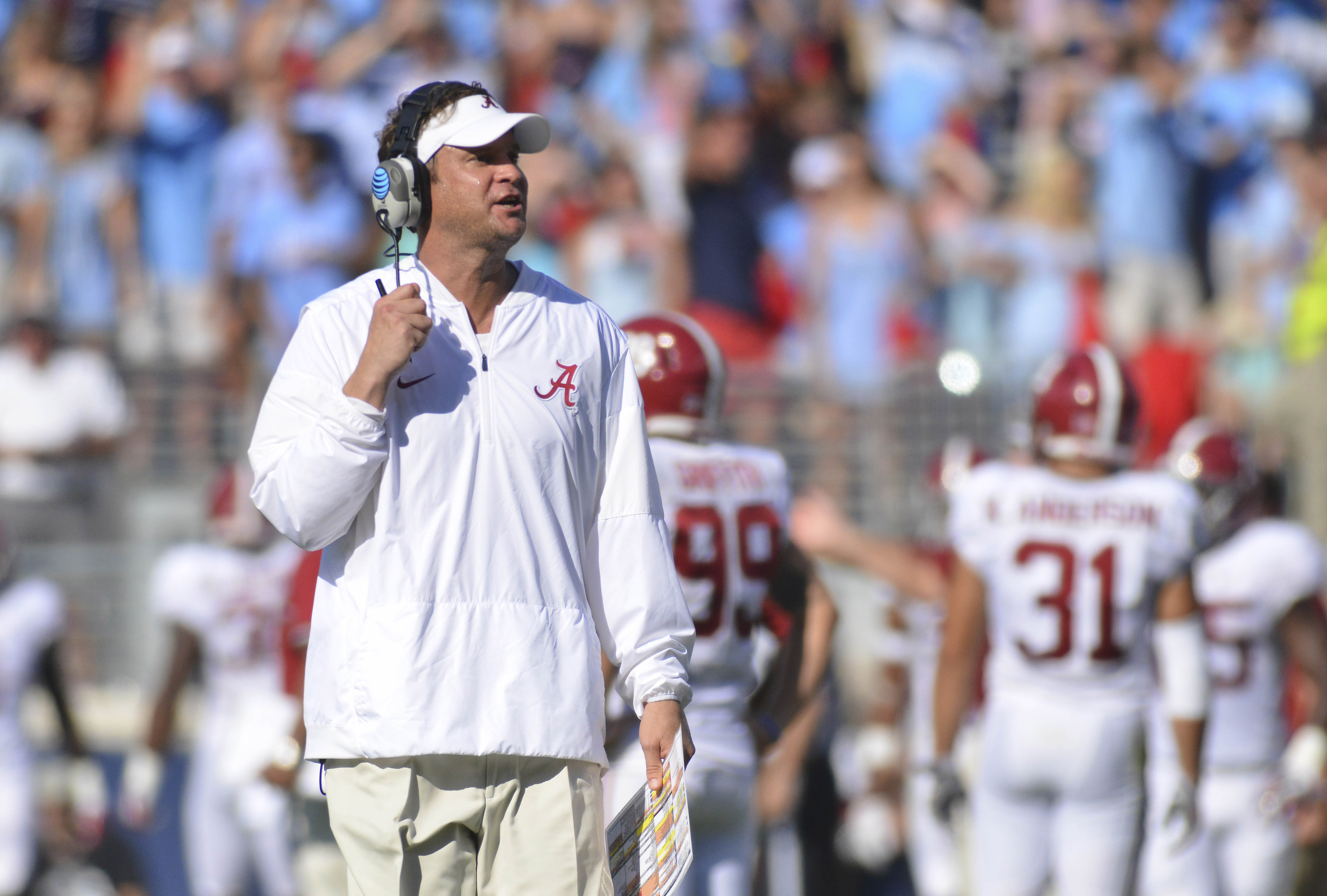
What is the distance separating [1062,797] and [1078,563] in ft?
2.52

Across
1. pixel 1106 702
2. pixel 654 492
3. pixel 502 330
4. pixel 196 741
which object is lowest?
pixel 196 741

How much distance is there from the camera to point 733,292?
35.2ft

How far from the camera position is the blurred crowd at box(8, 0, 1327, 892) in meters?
10.0

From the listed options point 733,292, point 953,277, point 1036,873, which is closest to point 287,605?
point 1036,873

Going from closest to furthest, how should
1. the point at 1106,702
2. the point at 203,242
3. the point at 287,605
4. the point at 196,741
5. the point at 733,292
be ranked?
the point at 1106,702, the point at 287,605, the point at 196,741, the point at 733,292, the point at 203,242

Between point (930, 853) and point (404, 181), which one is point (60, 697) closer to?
point (930, 853)

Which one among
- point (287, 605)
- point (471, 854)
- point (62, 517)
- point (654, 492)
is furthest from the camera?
point (62, 517)

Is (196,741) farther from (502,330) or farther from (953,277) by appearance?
(502,330)

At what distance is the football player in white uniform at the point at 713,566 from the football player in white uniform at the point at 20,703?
12.3 feet

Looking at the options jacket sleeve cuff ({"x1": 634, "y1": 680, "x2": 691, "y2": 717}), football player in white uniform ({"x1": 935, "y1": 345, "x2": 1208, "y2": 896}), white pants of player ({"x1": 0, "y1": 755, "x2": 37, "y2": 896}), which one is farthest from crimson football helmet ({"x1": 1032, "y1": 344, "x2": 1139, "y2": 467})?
white pants of player ({"x1": 0, "y1": 755, "x2": 37, "y2": 896})

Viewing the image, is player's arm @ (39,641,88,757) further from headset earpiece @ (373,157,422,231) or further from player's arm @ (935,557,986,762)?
headset earpiece @ (373,157,422,231)

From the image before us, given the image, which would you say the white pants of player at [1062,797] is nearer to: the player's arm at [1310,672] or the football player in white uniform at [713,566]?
the football player in white uniform at [713,566]

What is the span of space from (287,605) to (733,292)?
454 cm

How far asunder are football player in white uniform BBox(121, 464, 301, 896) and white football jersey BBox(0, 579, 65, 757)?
0.70m
